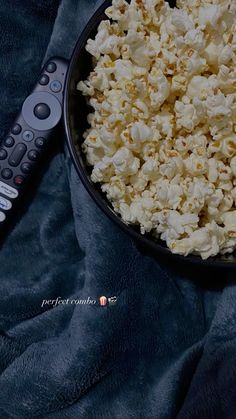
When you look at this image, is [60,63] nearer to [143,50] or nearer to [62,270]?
[143,50]

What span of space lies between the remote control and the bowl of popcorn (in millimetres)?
113

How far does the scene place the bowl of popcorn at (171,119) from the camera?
2.31 feet

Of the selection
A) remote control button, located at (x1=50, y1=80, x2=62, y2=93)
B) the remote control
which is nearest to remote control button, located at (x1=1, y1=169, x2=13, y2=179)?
the remote control

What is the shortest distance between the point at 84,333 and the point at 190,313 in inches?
6.1

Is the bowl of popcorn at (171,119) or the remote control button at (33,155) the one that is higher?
the bowl of popcorn at (171,119)

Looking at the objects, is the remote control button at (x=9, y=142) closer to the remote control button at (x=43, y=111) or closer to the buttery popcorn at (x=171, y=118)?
the remote control button at (x=43, y=111)

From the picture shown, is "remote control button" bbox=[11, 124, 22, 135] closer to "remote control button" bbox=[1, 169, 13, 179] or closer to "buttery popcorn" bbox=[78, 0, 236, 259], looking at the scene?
"remote control button" bbox=[1, 169, 13, 179]

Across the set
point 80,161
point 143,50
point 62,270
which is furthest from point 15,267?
point 143,50

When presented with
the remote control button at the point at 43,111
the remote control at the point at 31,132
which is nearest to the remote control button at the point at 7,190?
the remote control at the point at 31,132

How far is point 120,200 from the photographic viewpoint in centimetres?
76

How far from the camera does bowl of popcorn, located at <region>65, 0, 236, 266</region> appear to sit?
2.31 ft

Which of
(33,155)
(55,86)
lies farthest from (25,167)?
(55,86)

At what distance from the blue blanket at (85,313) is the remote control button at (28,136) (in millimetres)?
43

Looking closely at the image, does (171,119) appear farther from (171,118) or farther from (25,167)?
(25,167)
